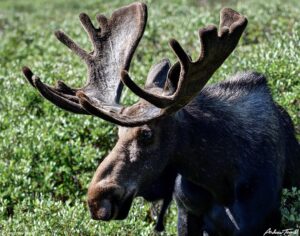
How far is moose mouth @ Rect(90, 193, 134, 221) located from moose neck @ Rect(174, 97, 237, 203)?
0.55 metres

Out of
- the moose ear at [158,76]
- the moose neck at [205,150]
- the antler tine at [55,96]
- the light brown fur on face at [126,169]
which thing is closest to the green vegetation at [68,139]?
the moose neck at [205,150]

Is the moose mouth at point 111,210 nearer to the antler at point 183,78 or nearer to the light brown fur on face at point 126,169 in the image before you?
the light brown fur on face at point 126,169

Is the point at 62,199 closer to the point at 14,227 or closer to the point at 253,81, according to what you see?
the point at 14,227

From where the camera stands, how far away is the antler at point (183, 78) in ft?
17.3

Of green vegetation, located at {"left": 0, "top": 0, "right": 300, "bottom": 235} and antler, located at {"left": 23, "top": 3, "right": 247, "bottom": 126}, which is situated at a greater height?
antler, located at {"left": 23, "top": 3, "right": 247, "bottom": 126}

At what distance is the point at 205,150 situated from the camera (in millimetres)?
6141

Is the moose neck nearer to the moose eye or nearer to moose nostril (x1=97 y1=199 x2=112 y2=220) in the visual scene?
the moose eye

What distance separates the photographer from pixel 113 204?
5637mm

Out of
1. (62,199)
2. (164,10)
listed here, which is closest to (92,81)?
(62,199)

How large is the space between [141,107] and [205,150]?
0.55 meters

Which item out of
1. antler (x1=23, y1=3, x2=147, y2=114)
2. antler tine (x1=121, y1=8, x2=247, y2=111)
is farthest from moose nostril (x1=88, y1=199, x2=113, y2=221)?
antler (x1=23, y1=3, x2=147, y2=114)

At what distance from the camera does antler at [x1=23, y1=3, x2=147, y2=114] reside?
6.50m

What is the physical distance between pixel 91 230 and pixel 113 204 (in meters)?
1.76

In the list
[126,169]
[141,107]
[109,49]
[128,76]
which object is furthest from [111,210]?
[109,49]
